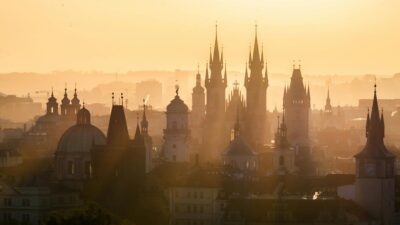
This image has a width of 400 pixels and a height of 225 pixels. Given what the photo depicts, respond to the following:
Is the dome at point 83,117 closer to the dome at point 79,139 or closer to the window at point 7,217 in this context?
the dome at point 79,139

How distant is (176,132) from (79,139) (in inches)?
1607

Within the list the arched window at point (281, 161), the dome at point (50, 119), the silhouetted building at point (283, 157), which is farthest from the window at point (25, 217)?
the dome at point (50, 119)

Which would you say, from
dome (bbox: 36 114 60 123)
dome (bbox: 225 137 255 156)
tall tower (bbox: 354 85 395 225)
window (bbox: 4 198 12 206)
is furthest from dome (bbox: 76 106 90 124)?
dome (bbox: 36 114 60 123)

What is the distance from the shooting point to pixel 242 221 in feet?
365

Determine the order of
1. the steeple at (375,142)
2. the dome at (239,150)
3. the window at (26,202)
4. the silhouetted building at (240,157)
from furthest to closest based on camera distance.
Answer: the dome at (239,150)
the silhouetted building at (240,157)
the window at (26,202)
the steeple at (375,142)

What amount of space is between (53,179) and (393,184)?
26.3m

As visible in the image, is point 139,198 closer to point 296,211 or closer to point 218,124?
point 296,211

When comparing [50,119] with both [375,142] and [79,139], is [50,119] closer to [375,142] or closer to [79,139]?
[79,139]

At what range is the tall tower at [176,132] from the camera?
17462 centimetres

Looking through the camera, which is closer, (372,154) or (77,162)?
(372,154)

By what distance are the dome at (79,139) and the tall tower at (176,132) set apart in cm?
3795

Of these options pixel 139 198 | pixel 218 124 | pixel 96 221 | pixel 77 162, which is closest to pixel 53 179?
pixel 77 162

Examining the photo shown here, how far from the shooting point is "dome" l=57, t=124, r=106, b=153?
443 ft

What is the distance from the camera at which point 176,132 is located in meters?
176
